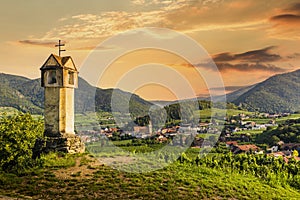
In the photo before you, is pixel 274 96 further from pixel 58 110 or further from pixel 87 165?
pixel 87 165

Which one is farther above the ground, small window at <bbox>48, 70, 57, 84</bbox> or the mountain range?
the mountain range

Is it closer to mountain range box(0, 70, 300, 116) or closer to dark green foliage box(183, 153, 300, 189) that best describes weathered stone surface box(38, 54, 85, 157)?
dark green foliage box(183, 153, 300, 189)

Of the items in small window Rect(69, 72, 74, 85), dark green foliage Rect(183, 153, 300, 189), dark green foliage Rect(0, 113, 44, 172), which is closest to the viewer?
dark green foliage Rect(0, 113, 44, 172)

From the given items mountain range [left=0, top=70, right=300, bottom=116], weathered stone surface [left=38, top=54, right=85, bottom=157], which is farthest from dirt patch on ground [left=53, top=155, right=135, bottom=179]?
mountain range [left=0, top=70, right=300, bottom=116]

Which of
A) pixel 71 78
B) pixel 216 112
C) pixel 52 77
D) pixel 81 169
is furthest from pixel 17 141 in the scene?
pixel 216 112

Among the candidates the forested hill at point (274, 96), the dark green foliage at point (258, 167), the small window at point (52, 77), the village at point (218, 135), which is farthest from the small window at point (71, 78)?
the forested hill at point (274, 96)

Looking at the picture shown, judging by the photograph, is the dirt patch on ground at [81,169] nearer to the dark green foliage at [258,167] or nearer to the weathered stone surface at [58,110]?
the weathered stone surface at [58,110]

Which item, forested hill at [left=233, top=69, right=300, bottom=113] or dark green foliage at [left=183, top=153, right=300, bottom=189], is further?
forested hill at [left=233, top=69, right=300, bottom=113]
